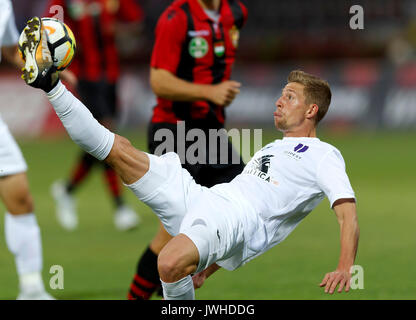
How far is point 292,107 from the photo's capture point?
15.5 feet

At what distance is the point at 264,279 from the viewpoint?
6371 mm

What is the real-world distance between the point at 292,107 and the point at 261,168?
1.31 ft

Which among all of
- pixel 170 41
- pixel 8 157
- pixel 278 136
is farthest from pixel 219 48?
pixel 278 136

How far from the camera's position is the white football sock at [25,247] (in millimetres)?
5367

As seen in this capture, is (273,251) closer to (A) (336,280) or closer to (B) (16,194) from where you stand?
(B) (16,194)

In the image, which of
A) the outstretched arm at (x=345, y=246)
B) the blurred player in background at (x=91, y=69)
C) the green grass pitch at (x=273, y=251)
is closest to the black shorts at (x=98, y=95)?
the blurred player in background at (x=91, y=69)

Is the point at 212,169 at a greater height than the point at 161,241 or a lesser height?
greater

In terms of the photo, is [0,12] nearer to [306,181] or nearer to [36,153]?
[306,181]

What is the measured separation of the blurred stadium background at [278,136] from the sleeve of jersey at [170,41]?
1660 millimetres

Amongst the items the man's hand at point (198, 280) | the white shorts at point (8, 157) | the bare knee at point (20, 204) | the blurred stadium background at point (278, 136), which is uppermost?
the white shorts at point (8, 157)

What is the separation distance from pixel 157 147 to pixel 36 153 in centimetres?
1201

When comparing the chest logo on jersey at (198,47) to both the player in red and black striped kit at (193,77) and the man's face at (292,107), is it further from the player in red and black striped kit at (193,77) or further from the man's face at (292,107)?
the man's face at (292,107)

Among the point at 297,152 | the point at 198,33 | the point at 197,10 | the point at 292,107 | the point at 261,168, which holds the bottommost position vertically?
the point at 261,168

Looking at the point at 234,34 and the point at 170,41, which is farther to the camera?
the point at 234,34
